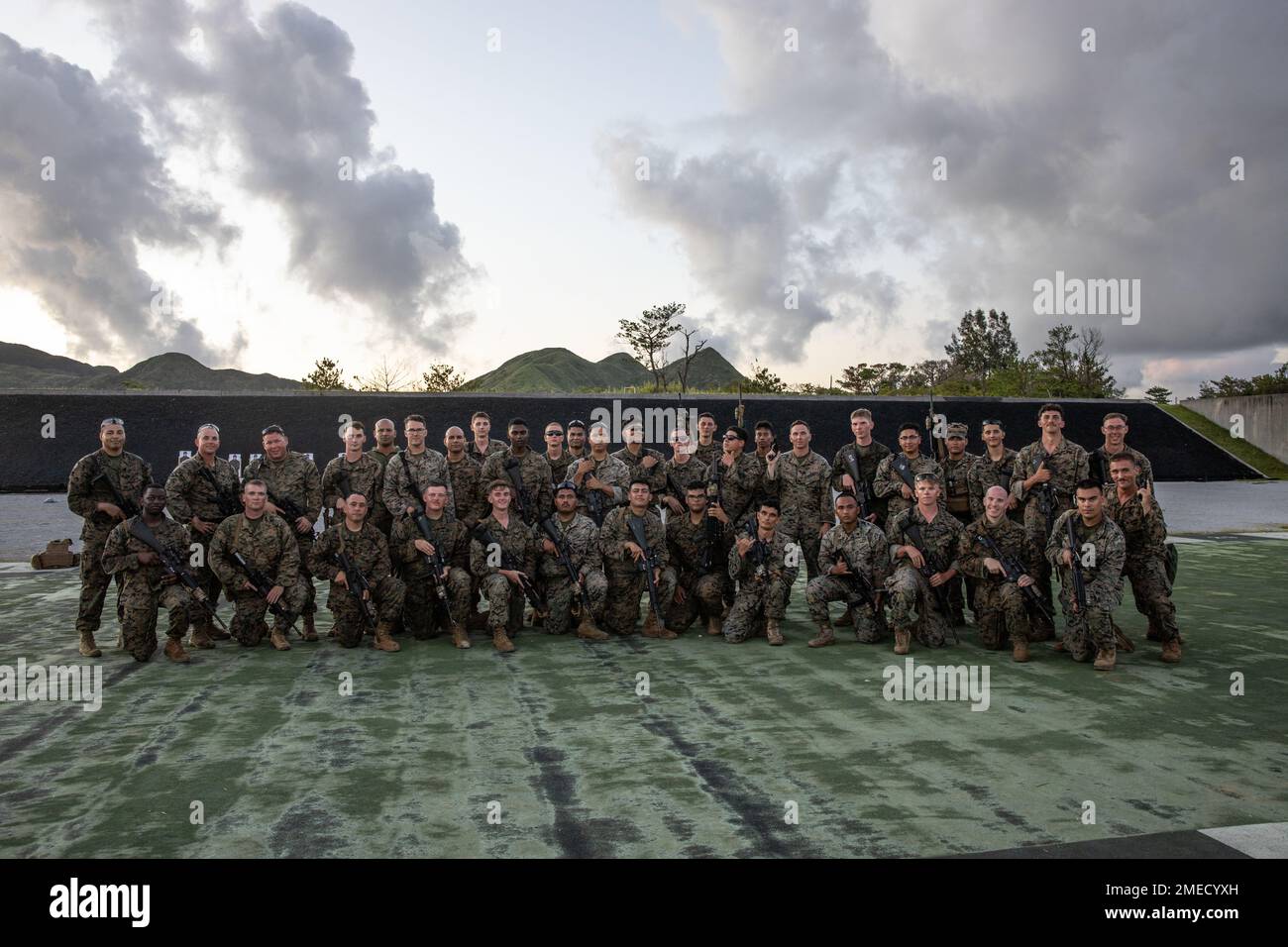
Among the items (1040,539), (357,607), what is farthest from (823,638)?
(357,607)

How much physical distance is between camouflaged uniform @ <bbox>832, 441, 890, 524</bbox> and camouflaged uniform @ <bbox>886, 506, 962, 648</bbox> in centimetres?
86

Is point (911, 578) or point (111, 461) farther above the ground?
point (111, 461)

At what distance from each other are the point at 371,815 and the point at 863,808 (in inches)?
78.1

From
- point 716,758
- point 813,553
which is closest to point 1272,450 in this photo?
point 813,553

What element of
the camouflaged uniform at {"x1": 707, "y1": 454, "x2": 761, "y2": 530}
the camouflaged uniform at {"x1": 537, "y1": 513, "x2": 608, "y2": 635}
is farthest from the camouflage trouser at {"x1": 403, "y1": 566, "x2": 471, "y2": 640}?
the camouflaged uniform at {"x1": 707, "y1": 454, "x2": 761, "y2": 530}

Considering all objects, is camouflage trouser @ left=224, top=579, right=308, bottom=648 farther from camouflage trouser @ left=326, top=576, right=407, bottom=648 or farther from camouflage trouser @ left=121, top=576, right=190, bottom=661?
camouflage trouser @ left=121, top=576, right=190, bottom=661

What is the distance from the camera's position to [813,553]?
27.1ft

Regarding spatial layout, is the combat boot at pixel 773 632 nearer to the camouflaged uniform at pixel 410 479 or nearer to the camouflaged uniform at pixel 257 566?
the camouflaged uniform at pixel 410 479

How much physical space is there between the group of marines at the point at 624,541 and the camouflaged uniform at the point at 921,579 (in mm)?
19

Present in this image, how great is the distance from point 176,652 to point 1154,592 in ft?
23.0

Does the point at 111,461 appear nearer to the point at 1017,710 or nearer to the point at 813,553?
the point at 813,553

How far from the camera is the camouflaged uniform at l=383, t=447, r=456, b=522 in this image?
779 cm

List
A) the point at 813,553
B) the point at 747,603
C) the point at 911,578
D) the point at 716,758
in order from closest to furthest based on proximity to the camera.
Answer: the point at 716,758 < the point at 911,578 < the point at 747,603 < the point at 813,553

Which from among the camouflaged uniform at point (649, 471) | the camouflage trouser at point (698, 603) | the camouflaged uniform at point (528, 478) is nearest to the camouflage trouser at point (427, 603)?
the camouflaged uniform at point (528, 478)
